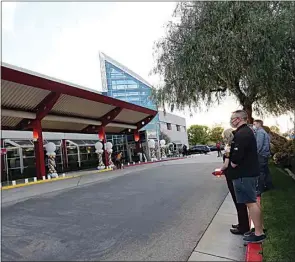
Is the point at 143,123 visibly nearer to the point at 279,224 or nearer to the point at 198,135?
the point at 279,224

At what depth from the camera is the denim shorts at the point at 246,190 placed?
3764mm

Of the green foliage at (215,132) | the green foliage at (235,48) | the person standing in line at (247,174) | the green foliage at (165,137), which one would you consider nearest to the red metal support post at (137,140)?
the green foliage at (165,137)

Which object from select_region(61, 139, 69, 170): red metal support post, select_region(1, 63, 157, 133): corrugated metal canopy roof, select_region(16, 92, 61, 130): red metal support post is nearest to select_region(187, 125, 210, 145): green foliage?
select_region(1, 63, 157, 133): corrugated metal canopy roof

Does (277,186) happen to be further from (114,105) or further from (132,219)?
(114,105)

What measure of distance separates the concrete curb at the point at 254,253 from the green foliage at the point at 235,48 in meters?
5.94

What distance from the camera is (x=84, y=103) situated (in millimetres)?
19406

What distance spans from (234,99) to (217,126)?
70.1 metres

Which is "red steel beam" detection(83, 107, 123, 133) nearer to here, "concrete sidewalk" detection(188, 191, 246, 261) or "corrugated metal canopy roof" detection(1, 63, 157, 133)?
"corrugated metal canopy roof" detection(1, 63, 157, 133)

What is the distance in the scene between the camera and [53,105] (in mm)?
16328

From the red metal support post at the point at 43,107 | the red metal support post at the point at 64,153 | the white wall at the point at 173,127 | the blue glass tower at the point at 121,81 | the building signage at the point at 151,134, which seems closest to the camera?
the red metal support post at the point at 43,107

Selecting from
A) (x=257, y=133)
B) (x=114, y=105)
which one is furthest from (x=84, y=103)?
(x=257, y=133)

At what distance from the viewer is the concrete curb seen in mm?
3453

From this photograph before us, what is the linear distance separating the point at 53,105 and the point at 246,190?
1418cm

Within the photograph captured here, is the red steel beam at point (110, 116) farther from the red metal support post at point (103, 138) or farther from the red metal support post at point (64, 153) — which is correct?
the red metal support post at point (64, 153)
